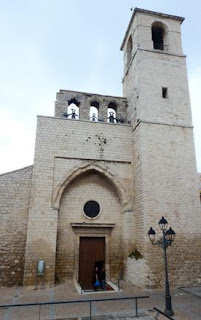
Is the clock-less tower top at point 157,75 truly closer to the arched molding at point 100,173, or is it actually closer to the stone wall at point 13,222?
the arched molding at point 100,173

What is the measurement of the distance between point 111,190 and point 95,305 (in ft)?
16.8

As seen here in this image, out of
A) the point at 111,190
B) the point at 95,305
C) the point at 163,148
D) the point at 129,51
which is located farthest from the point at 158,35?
the point at 95,305

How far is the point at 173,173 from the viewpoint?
10031 millimetres

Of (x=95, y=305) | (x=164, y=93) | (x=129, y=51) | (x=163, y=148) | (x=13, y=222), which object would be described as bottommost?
(x=95, y=305)

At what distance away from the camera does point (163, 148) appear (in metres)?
Answer: 10.3

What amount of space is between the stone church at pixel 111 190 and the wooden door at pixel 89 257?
→ 0.04m

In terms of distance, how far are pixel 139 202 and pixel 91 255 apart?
3069 millimetres

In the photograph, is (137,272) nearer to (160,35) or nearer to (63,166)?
(63,166)

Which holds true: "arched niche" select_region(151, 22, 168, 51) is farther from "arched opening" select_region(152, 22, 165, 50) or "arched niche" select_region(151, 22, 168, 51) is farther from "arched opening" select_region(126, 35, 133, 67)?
"arched opening" select_region(126, 35, 133, 67)

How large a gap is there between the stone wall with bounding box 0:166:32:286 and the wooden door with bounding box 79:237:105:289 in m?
2.38

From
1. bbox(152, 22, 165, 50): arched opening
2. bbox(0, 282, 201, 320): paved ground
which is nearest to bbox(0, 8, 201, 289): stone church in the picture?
bbox(0, 282, 201, 320): paved ground

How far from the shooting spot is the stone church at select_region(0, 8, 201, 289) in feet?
30.1

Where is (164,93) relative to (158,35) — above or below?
below

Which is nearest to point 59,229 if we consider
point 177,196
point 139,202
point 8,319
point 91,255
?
point 91,255
